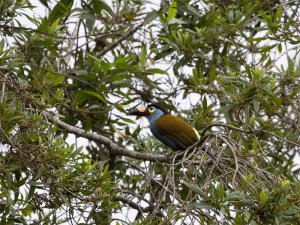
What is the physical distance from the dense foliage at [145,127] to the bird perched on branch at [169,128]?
0.25 ft

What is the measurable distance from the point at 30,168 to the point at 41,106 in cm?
30

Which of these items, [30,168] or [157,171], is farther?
[157,171]

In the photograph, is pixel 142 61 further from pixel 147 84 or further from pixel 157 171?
pixel 157 171

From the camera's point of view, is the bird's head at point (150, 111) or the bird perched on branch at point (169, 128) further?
the bird's head at point (150, 111)

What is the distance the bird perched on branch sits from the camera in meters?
5.43

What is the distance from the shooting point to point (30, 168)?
3.88 meters

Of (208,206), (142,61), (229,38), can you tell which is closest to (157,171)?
(142,61)

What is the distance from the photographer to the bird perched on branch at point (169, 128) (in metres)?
5.43

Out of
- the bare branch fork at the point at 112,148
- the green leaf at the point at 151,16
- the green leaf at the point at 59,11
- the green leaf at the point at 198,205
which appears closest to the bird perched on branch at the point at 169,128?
the bare branch fork at the point at 112,148

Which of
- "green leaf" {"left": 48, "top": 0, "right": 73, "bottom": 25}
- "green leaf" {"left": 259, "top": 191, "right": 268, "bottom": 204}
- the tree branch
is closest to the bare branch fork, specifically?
the tree branch

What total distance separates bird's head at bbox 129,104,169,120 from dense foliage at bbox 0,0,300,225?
75 millimetres

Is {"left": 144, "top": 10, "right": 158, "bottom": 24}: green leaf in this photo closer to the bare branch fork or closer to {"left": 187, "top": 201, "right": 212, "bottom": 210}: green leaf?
the bare branch fork

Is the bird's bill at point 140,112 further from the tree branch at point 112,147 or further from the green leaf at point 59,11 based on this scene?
the green leaf at point 59,11

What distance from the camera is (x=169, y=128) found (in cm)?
554
